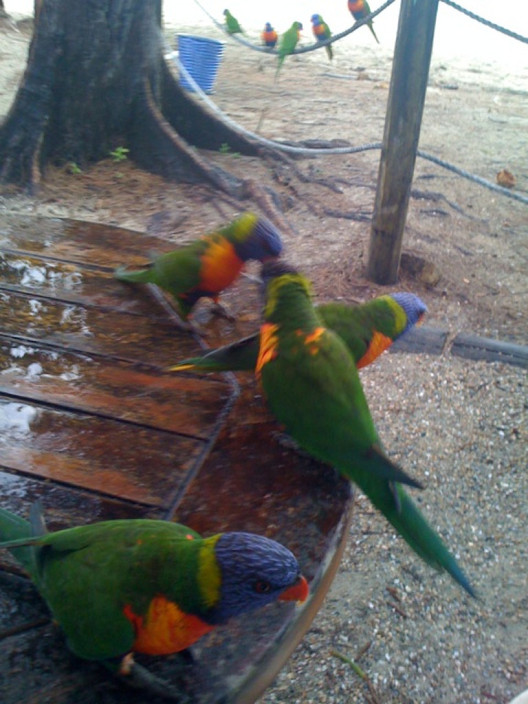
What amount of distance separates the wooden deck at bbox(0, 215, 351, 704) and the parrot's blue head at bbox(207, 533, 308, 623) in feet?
0.23

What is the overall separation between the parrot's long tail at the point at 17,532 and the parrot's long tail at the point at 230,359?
0.57 m

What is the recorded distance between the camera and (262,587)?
934 millimetres

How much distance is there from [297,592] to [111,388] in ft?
2.30

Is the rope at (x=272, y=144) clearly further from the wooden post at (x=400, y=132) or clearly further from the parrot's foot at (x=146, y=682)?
the parrot's foot at (x=146, y=682)

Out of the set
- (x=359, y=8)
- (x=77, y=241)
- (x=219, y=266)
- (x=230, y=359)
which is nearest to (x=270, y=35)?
(x=359, y=8)

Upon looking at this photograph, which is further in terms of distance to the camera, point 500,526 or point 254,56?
point 254,56

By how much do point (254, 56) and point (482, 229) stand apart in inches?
271

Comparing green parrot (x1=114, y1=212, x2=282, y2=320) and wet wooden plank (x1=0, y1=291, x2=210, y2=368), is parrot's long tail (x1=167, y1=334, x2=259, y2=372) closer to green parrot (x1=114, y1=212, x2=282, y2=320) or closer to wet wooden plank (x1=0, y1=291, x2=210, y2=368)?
wet wooden plank (x1=0, y1=291, x2=210, y2=368)

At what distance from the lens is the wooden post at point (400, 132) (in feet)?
10.3

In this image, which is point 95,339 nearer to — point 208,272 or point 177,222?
point 208,272

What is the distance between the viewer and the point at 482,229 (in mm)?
4770

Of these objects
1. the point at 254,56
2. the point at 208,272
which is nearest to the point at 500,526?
the point at 208,272

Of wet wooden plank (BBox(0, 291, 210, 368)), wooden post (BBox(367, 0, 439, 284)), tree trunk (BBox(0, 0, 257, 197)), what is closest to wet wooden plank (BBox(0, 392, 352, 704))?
wet wooden plank (BBox(0, 291, 210, 368))

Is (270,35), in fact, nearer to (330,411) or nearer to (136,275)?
(136,275)
